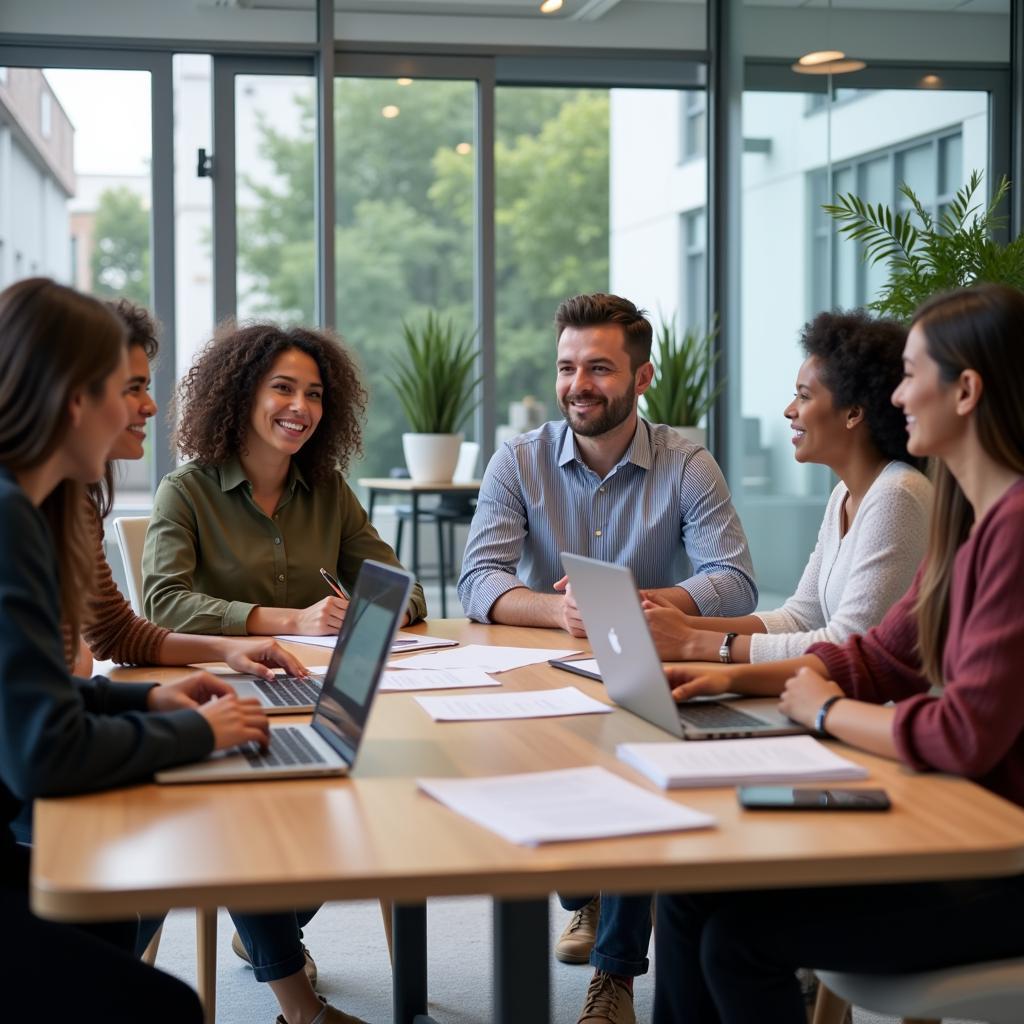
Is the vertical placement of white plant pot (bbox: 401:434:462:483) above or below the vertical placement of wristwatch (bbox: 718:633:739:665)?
above

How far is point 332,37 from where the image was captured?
5355mm

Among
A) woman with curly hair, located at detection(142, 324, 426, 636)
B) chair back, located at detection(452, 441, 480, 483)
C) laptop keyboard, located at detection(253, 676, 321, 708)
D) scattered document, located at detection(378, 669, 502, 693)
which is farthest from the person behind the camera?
chair back, located at detection(452, 441, 480, 483)

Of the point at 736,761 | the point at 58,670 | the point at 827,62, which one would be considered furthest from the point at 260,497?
the point at 827,62

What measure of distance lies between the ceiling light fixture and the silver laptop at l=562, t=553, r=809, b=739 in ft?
12.5

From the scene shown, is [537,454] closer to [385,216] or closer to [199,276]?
[199,276]

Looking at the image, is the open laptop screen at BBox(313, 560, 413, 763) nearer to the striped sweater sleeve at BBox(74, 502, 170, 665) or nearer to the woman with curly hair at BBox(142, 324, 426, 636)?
the striped sweater sleeve at BBox(74, 502, 170, 665)

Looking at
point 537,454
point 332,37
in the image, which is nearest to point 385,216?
point 332,37

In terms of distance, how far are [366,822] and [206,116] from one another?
4.59 metres

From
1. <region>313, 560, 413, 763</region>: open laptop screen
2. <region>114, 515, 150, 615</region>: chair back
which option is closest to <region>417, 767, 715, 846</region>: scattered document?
<region>313, 560, 413, 763</region>: open laptop screen

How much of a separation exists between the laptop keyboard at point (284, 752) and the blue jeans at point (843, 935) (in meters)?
0.52

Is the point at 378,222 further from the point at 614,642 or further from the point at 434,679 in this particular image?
the point at 614,642

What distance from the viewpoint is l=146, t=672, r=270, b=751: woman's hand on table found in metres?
1.60

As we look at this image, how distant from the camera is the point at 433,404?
17.3ft

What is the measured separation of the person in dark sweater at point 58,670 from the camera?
1.40m
